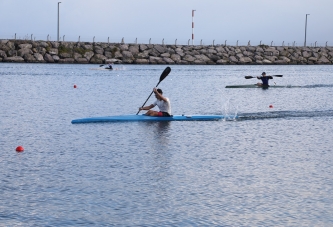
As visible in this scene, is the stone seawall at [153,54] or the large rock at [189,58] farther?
the large rock at [189,58]

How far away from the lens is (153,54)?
11331 cm

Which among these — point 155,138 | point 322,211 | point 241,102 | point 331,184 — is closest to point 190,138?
point 155,138

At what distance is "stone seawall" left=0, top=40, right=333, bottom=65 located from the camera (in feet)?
345

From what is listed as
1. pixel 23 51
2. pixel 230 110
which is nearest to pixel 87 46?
pixel 23 51

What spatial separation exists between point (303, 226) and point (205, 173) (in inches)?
180

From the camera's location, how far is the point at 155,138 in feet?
70.6

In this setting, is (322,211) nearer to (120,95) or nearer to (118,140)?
(118,140)

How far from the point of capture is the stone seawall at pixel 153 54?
105m

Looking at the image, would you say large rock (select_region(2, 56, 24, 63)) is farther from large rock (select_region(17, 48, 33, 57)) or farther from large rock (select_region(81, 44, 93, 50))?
large rock (select_region(81, 44, 93, 50))

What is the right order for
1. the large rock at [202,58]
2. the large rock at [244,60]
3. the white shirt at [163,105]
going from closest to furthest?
1. the white shirt at [163,105]
2. the large rock at [202,58]
3. the large rock at [244,60]

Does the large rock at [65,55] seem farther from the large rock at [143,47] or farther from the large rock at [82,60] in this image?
the large rock at [143,47]

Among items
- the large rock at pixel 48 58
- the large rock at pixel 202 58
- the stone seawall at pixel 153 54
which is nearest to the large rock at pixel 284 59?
the stone seawall at pixel 153 54

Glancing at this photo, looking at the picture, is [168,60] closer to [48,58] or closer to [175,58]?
[175,58]

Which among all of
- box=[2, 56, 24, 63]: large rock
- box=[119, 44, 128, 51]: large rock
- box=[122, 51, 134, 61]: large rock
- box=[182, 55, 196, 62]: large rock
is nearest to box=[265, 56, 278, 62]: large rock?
box=[182, 55, 196, 62]: large rock
